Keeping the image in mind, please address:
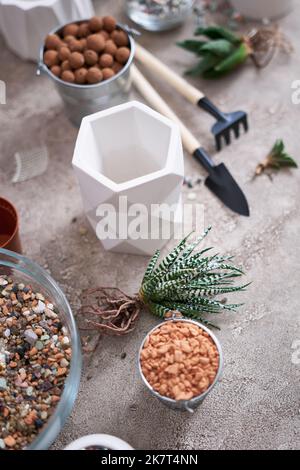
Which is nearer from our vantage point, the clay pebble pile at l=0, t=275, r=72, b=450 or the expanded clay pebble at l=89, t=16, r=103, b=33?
the clay pebble pile at l=0, t=275, r=72, b=450

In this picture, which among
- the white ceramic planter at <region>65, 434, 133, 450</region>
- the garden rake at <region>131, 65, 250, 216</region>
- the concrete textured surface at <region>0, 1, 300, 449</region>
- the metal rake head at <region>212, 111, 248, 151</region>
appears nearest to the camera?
the white ceramic planter at <region>65, 434, 133, 450</region>

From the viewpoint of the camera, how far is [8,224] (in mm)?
1527

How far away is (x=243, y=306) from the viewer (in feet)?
4.79

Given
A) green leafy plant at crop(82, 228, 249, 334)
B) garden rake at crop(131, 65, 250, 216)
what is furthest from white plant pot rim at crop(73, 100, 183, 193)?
garden rake at crop(131, 65, 250, 216)

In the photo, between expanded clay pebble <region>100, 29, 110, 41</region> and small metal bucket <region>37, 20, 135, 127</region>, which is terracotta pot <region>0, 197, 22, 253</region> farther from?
expanded clay pebble <region>100, 29, 110, 41</region>

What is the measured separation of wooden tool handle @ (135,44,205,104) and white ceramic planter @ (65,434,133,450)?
935 millimetres

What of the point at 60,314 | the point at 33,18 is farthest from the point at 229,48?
the point at 60,314

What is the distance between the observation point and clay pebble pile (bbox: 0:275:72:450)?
4.04 feet

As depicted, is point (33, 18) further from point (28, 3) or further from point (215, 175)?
point (215, 175)

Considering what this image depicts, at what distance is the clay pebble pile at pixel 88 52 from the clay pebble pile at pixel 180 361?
708 mm

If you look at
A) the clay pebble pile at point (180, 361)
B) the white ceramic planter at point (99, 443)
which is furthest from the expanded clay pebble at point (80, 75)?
the white ceramic planter at point (99, 443)

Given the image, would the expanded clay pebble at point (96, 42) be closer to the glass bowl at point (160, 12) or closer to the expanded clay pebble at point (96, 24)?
the expanded clay pebble at point (96, 24)

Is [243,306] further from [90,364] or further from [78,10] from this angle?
[78,10]
